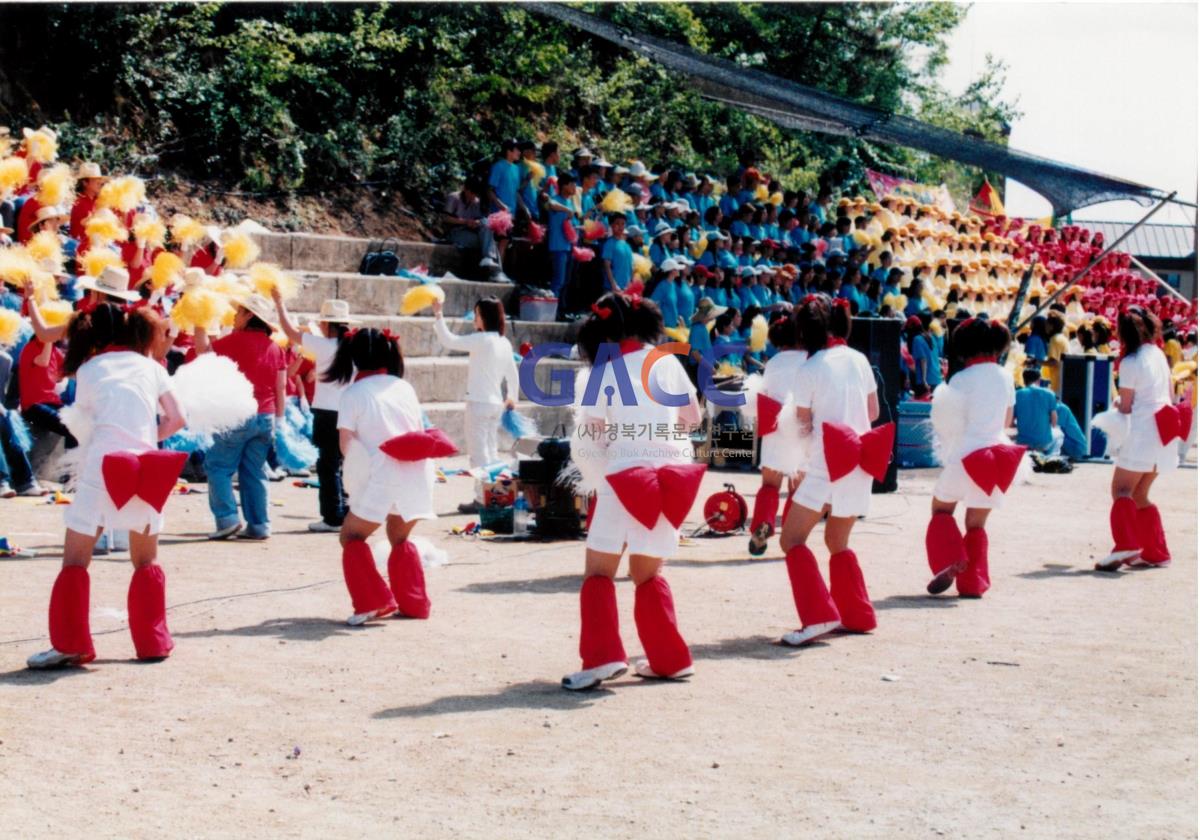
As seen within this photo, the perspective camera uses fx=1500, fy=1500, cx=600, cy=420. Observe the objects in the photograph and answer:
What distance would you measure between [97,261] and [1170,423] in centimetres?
738

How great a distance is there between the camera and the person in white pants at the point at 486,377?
11422mm

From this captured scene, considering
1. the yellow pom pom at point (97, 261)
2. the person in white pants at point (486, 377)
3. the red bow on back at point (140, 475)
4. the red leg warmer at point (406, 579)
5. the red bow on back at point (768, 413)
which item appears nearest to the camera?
the red bow on back at point (140, 475)

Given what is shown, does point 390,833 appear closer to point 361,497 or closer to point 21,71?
point 361,497

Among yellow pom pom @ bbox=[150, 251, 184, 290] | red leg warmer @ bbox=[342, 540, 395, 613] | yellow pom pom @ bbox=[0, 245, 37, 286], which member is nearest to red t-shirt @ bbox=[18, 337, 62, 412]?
yellow pom pom @ bbox=[150, 251, 184, 290]

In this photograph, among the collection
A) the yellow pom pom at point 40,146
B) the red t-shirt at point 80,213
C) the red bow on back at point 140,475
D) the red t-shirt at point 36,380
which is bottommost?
the red bow on back at point 140,475

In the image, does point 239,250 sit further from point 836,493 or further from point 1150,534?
point 1150,534

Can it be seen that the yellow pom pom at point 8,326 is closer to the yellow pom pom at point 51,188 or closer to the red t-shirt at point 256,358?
the red t-shirt at point 256,358

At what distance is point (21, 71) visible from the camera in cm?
1745

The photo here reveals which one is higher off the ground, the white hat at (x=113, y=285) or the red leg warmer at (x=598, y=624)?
the white hat at (x=113, y=285)

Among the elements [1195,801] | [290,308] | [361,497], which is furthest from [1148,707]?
[290,308]

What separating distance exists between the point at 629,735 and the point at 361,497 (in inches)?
91.9

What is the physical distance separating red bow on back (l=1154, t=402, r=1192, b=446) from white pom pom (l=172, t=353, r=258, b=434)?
5669 mm

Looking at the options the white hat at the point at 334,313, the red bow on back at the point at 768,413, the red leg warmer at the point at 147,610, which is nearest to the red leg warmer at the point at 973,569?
the red bow on back at the point at 768,413

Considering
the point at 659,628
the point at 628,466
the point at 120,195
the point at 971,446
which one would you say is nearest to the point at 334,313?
the point at 120,195
